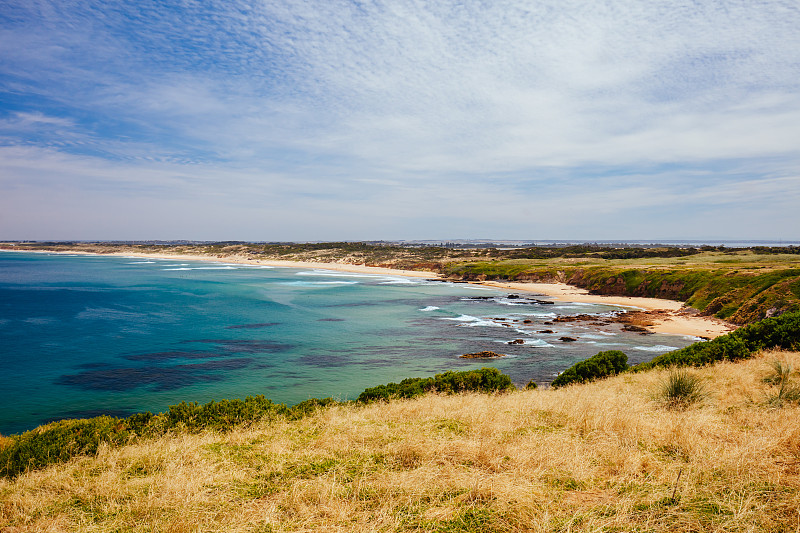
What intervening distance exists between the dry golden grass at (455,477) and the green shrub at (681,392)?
0.63m

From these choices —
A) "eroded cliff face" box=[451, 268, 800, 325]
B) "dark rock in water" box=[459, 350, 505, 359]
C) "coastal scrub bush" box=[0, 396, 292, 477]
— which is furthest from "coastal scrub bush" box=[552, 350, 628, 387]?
"eroded cliff face" box=[451, 268, 800, 325]

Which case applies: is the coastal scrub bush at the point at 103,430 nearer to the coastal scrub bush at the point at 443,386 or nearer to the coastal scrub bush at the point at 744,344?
the coastal scrub bush at the point at 443,386

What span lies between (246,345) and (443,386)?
21394 millimetres

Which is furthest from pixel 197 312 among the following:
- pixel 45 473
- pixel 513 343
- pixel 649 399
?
pixel 649 399

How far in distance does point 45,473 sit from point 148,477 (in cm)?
251

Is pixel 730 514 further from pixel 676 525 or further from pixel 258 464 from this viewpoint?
pixel 258 464

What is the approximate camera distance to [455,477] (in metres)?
6.28

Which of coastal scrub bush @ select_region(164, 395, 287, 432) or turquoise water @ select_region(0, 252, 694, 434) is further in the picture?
turquoise water @ select_region(0, 252, 694, 434)

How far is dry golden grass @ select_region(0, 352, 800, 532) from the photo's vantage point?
16.8ft

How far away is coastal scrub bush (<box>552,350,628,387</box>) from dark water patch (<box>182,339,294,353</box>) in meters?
20.0

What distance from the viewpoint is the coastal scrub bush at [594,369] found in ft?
58.7

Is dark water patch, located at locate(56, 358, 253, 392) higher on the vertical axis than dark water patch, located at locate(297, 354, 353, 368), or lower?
higher

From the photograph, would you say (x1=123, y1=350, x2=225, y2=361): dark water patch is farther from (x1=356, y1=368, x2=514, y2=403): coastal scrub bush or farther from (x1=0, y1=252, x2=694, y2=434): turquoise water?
(x1=356, y1=368, x2=514, y2=403): coastal scrub bush

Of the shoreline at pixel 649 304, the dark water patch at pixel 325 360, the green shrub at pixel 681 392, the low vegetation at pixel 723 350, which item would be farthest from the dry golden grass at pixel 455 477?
the shoreline at pixel 649 304
